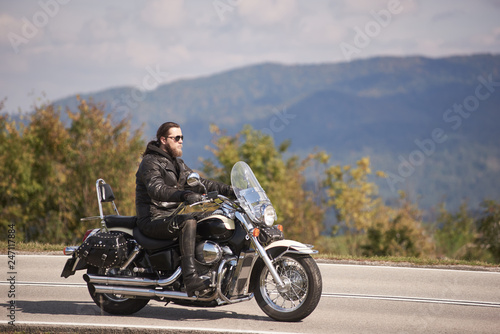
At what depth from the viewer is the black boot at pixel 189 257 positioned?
20.8 feet

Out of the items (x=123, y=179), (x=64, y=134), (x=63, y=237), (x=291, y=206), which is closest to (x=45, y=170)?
(x=64, y=134)

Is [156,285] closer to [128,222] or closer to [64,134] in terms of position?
[128,222]

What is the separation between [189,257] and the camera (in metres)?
6.41

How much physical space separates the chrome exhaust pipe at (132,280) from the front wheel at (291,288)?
0.87 metres

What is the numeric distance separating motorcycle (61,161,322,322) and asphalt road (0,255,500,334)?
29cm

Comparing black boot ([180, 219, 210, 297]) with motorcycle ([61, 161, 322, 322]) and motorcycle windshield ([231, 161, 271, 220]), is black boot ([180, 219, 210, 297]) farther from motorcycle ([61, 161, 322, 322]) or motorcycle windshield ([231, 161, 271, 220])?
motorcycle windshield ([231, 161, 271, 220])

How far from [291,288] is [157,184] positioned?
179cm

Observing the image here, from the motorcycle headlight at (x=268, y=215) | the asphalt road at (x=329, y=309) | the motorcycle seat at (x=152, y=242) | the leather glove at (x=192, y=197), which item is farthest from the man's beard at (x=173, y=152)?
the asphalt road at (x=329, y=309)

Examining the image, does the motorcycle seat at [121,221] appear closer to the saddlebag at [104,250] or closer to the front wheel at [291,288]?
the saddlebag at [104,250]

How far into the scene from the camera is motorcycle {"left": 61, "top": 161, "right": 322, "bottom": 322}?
6.41 meters

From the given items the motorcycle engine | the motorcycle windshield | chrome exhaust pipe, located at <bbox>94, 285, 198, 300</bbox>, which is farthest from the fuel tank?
chrome exhaust pipe, located at <bbox>94, 285, 198, 300</bbox>

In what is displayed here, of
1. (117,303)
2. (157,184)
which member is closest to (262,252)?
(157,184)

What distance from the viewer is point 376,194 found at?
70.4m

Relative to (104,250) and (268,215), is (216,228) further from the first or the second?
(104,250)
